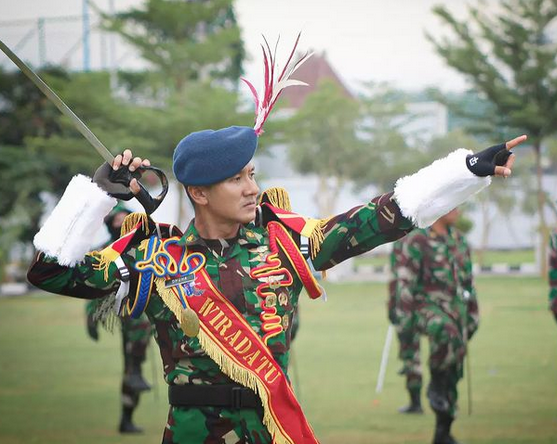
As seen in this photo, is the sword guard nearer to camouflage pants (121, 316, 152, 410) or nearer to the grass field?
the grass field

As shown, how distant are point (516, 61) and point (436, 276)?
2316 cm

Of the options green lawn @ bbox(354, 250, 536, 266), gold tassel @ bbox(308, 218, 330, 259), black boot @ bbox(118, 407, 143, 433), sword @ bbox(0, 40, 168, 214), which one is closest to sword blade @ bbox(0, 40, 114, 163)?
sword @ bbox(0, 40, 168, 214)

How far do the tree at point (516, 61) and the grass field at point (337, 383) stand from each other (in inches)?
380

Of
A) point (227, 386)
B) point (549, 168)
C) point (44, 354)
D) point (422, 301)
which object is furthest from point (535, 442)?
point (549, 168)

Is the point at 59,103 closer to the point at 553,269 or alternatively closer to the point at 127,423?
the point at 553,269

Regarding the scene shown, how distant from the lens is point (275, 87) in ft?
15.1

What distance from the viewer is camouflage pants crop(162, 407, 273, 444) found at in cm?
449

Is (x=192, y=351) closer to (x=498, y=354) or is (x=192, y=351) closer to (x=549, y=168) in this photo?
(x=498, y=354)

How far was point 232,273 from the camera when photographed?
181 inches

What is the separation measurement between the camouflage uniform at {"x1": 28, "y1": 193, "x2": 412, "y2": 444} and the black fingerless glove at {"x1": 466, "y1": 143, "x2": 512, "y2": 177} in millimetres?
361

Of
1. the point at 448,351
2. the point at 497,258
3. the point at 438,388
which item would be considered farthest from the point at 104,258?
the point at 497,258

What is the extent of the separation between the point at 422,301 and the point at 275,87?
18.2ft

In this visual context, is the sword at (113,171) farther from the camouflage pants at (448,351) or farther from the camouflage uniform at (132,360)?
the camouflage uniform at (132,360)

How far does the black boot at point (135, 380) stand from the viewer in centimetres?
1041
